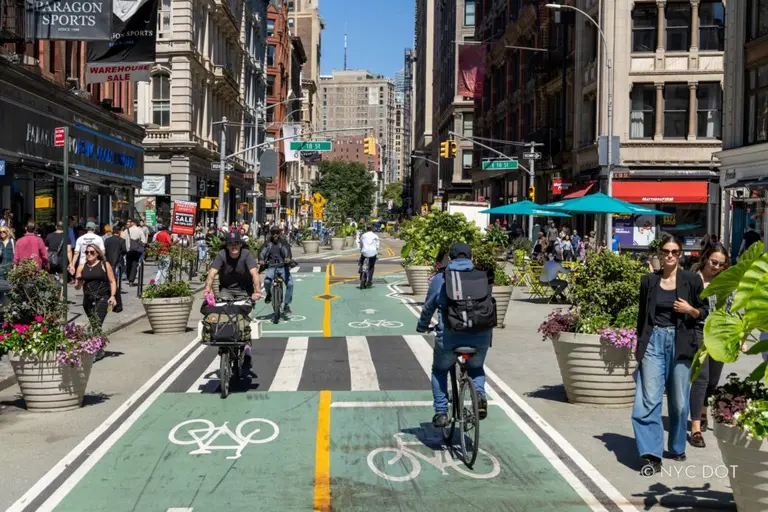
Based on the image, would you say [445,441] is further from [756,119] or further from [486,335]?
[756,119]

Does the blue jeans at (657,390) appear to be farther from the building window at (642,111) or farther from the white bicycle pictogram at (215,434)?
the building window at (642,111)

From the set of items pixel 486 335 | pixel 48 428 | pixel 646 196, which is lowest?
pixel 48 428

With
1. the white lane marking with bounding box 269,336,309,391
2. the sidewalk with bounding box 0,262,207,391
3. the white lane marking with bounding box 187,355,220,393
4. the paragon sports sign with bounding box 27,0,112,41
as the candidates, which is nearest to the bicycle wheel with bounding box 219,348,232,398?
the white lane marking with bounding box 187,355,220,393

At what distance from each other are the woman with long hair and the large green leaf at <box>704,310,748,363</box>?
10.4ft

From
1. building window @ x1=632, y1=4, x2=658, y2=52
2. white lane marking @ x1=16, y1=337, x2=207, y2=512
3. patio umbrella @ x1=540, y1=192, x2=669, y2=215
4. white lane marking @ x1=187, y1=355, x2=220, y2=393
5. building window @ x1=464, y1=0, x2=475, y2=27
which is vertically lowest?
white lane marking @ x1=16, y1=337, x2=207, y2=512

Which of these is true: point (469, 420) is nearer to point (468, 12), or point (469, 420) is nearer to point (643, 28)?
point (643, 28)

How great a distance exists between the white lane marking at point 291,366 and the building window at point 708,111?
30403 mm

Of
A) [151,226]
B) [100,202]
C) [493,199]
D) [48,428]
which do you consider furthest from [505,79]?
[48,428]

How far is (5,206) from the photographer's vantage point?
2916cm

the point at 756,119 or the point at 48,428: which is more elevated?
the point at 756,119

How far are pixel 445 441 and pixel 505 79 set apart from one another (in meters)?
63.5

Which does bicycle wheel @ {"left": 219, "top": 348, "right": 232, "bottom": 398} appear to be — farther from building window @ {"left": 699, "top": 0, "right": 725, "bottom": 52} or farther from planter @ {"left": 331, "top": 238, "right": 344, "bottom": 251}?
planter @ {"left": 331, "top": 238, "right": 344, "bottom": 251}

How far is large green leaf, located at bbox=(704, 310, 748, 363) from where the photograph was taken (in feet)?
17.5

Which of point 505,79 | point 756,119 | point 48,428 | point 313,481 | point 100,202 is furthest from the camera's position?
point 505,79
